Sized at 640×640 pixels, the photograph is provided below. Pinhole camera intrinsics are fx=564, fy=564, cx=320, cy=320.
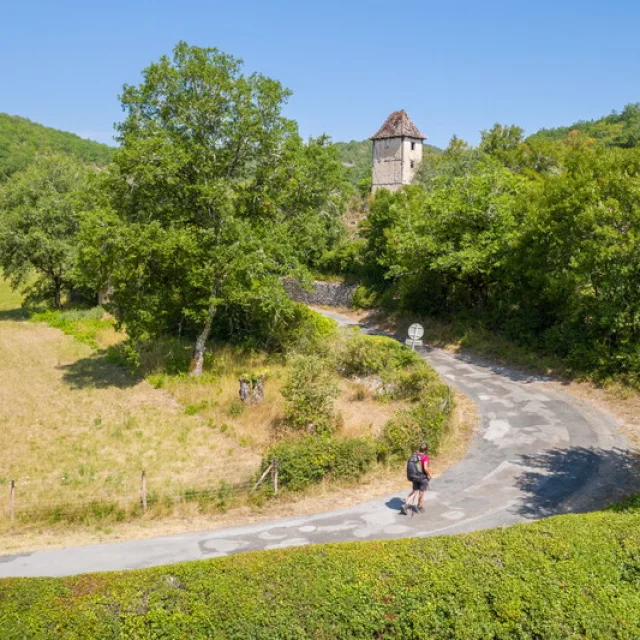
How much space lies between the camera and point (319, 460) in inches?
570

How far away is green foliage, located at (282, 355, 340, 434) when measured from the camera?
18031mm

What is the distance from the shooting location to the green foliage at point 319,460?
14.2 metres

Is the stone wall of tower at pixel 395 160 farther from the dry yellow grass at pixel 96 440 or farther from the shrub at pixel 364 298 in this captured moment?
the dry yellow grass at pixel 96 440

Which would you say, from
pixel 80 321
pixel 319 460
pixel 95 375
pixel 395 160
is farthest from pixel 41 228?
pixel 395 160

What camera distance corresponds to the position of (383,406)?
20984 millimetres

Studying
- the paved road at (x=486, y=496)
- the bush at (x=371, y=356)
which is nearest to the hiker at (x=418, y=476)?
the paved road at (x=486, y=496)

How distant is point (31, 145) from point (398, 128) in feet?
324

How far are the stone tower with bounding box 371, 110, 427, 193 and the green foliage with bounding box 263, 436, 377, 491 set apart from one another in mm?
47743

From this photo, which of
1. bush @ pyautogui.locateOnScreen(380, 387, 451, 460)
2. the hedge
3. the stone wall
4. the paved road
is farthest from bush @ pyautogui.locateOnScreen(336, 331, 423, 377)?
the stone wall

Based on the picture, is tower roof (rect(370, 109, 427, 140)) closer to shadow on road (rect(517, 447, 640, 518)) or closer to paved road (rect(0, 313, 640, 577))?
paved road (rect(0, 313, 640, 577))

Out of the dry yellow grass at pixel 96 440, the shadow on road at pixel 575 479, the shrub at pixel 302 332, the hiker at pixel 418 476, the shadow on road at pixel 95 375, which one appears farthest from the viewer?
the shrub at pixel 302 332

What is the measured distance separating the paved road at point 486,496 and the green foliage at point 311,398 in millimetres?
4354

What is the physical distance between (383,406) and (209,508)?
9113 mm

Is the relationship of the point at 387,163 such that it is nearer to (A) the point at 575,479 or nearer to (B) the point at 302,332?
(B) the point at 302,332
